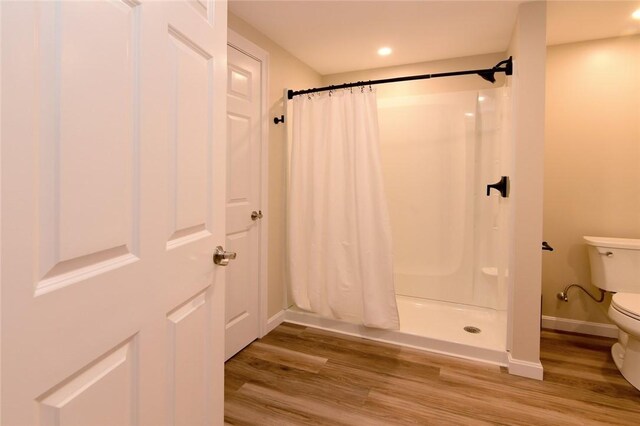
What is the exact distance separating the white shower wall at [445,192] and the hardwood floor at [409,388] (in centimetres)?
79

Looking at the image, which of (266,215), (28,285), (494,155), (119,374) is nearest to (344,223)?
(266,215)

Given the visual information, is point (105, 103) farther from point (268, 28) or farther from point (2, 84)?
point (268, 28)

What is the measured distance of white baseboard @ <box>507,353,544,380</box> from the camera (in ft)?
6.86

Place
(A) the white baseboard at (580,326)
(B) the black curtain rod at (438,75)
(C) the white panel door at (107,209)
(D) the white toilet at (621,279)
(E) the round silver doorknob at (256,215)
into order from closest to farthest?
(C) the white panel door at (107,209), (D) the white toilet at (621,279), (B) the black curtain rod at (438,75), (E) the round silver doorknob at (256,215), (A) the white baseboard at (580,326)

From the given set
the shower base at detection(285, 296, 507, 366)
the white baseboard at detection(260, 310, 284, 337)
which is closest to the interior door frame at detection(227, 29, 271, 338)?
the white baseboard at detection(260, 310, 284, 337)

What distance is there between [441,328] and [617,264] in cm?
129

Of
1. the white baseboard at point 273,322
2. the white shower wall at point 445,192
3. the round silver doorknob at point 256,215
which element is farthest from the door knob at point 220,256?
the white shower wall at point 445,192

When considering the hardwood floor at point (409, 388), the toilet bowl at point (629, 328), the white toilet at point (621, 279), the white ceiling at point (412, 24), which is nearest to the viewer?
the hardwood floor at point (409, 388)

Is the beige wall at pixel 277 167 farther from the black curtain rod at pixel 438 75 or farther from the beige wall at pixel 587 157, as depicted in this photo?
the beige wall at pixel 587 157

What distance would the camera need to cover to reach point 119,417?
0.79 m

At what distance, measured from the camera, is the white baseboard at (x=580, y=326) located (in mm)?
2664

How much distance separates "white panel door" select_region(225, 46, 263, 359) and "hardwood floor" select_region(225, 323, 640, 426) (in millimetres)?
210

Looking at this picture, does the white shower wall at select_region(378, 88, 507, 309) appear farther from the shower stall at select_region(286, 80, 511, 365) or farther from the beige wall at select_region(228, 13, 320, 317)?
the beige wall at select_region(228, 13, 320, 317)

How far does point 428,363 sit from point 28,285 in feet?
7.38
